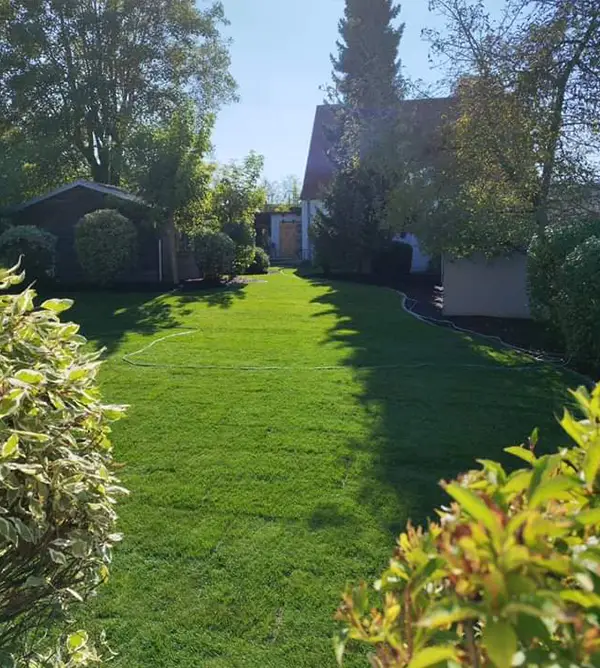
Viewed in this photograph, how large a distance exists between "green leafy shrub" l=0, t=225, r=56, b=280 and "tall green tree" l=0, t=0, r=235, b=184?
6.19 meters

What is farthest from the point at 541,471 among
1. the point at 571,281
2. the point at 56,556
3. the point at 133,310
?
the point at 133,310

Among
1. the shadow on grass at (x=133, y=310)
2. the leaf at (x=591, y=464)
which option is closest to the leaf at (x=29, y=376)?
the leaf at (x=591, y=464)

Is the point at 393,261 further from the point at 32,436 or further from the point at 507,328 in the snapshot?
the point at 32,436

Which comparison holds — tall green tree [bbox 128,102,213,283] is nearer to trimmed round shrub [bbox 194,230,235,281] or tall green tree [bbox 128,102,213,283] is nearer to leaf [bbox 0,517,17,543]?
trimmed round shrub [bbox 194,230,235,281]

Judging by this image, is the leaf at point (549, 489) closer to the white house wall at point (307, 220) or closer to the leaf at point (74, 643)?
the leaf at point (74, 643)

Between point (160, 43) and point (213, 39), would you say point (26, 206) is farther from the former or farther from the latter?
point (213, 39)

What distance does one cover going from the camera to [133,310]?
36.8ft

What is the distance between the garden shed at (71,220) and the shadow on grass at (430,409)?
8.70 metres

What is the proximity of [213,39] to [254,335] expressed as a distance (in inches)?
703

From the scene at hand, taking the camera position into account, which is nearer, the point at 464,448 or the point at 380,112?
the point at 464,448

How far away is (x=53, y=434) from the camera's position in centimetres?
160

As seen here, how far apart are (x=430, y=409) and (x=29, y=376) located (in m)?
4.25

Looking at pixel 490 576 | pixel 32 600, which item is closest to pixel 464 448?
pixel 32 600

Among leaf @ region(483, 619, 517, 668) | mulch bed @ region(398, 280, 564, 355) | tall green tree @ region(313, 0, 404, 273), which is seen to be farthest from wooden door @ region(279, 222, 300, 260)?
leaf @ region(483, 619, 517, 668)
